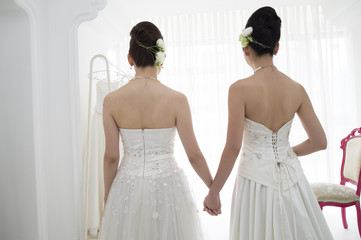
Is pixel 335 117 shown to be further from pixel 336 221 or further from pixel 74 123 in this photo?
pixel 74 123

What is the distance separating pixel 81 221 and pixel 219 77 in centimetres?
288

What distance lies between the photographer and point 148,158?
61.5 inches

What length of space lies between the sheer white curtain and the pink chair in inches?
42.4

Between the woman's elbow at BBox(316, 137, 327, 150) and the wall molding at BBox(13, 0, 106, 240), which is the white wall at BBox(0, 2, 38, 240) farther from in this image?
the woman's elbow at BBox(316, 137, 327, 150)

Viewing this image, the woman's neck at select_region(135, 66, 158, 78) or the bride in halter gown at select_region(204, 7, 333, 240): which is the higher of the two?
the woman's neck at select_region(135, 66, 158, 78)

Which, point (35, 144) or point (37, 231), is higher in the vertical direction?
point (35, 144)

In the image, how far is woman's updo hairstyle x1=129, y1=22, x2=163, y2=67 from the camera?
5.03ft

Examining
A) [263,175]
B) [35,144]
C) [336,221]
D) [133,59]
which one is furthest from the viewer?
[336,221]

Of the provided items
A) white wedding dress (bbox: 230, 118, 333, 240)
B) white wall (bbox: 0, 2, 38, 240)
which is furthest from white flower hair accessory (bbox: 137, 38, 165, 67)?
white wall (bbox: 0, 2, 38, 240)

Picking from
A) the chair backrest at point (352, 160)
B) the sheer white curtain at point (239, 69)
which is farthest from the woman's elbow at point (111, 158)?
the sheer white curtain at point (239, 69)

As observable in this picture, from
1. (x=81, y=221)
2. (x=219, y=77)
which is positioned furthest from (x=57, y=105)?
(x=219, y=77)

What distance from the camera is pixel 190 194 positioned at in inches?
63.5

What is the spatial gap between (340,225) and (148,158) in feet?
9.41

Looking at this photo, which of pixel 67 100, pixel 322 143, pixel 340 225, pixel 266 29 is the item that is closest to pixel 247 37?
pixel 266 29
